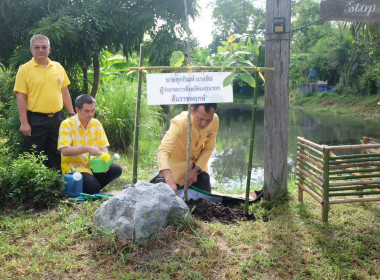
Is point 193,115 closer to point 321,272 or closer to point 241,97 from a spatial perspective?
point 321,272

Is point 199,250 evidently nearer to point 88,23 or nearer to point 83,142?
point 83,142

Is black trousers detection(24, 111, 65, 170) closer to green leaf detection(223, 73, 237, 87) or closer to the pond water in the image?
green leaf detection(223, 73, 237, 87)

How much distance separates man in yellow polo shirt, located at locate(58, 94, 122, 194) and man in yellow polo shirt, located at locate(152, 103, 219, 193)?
2.91 feet

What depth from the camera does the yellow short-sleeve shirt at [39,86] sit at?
461 centimetres

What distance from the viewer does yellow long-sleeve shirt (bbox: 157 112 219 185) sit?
391cm

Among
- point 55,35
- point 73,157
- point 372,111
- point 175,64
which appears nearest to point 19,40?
point 55,35

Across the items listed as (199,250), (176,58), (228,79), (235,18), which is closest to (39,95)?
(176,58)

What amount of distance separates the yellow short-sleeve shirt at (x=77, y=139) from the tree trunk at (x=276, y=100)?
75.4 inches

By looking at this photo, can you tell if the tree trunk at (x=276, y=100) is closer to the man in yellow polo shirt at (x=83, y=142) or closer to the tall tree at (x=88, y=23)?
the man in yellow polo shirt at (x=83, y=142)

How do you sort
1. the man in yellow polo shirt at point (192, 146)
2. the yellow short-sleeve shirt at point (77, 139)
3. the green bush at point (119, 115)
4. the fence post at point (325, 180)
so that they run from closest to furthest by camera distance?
the fence post at point (325, 180), the man in yellow polo shirt at point (192, 146), the yellow short-sleeve shirt at point (77, 139), the green bush at point (119, 115)

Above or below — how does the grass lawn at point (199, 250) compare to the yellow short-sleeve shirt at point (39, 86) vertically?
below

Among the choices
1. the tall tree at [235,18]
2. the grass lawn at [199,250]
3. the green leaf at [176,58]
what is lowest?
the grass lawn at [199,250]

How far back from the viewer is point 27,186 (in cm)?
394

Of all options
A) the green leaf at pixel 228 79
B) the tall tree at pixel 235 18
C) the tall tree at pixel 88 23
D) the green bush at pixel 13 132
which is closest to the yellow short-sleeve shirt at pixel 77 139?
the green bush at pixel 13 132
